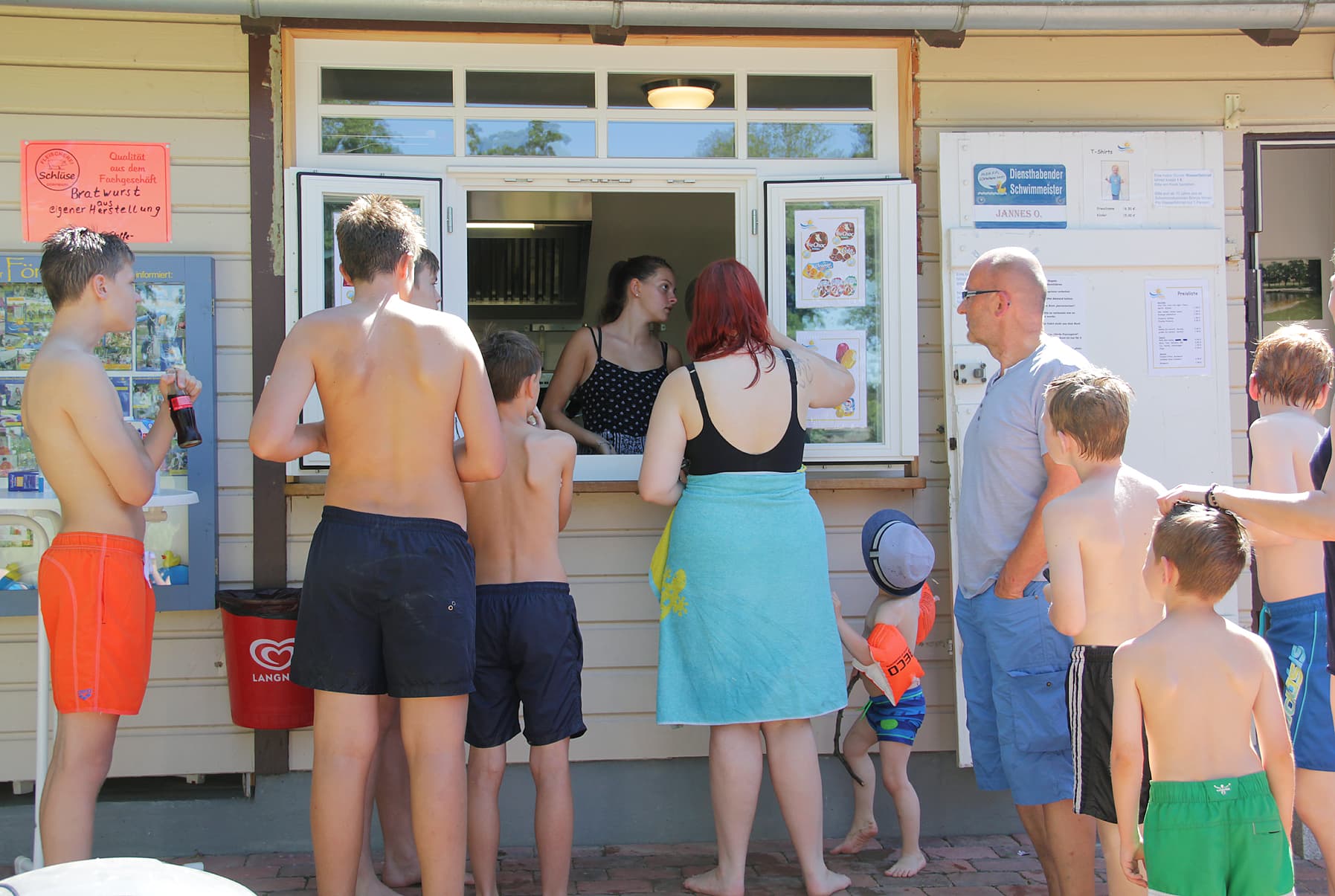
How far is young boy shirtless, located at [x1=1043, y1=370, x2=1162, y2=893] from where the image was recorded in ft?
8.80

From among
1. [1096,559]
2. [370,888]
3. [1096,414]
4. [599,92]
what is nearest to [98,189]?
[599,92]

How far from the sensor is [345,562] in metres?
2.83

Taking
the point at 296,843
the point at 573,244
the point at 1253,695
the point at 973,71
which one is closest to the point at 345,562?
the point at 296,843

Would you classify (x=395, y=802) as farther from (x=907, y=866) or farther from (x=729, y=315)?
(x=729, y=315)

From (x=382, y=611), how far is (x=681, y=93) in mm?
2317

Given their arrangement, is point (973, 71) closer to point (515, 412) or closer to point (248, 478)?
point (515, 412)

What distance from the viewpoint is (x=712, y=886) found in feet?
11.6

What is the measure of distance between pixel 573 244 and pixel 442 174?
3.32 metres

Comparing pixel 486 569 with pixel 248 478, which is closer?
pixel 486 569

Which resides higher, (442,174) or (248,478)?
(442,174)

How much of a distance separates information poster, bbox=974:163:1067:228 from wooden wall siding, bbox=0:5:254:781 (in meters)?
2.59

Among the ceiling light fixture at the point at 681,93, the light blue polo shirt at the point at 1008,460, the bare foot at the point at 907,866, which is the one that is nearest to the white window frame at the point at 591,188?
the ceiling light fixture at the point at 681,93

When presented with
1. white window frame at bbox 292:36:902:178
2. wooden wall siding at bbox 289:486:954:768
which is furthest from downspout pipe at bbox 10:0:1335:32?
wooden wall siding at bbox 289:486:954:768

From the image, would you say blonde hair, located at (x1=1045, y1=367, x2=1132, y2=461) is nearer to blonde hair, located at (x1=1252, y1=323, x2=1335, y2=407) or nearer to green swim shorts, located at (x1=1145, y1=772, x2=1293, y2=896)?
blonde hair, located at (x1=1252, y1=323, x2=1335, y2=407)
